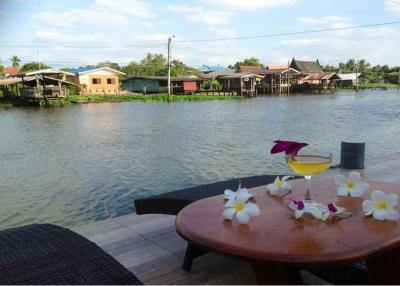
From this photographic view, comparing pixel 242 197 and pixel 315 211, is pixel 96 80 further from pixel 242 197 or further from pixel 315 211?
pixel 315 211

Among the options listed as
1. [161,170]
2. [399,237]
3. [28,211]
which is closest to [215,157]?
[161,170]

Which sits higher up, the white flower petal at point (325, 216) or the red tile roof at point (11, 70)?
the red tile roof at point (11, 70)

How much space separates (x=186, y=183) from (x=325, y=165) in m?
5.40

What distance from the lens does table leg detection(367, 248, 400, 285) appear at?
68.7 inches

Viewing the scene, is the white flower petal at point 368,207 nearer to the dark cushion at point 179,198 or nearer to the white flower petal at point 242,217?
the white flower petal at point 242,217

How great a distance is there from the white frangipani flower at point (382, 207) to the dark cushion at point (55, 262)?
951mm

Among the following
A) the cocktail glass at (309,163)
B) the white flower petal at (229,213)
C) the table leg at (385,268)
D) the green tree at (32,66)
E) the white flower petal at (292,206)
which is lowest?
the table leg at (385,268)

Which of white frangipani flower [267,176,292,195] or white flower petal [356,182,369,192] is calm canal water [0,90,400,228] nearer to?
white frangipani flower [267,176,292,195]

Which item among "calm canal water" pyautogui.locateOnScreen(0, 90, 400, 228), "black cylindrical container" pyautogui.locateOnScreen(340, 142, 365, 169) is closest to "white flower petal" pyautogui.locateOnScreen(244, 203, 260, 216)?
"calm canal water" pyautogui.locateOnScreen(0, 90, 400, 228)

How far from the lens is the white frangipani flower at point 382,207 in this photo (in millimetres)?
1498

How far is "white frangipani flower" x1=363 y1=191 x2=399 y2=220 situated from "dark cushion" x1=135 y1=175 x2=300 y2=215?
1.23 metres

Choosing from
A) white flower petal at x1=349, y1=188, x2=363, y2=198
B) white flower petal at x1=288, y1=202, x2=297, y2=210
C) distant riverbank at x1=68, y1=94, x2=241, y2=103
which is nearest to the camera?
white flower petal at x1=288, y1=202, x2=297, y2=210

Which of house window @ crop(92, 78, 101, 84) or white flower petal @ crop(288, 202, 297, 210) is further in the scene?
house window @ crop(92, 78, 101, 84)

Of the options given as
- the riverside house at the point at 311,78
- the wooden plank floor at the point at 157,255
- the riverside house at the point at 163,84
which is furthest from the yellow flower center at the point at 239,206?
the riverside house at the point at 311,78
